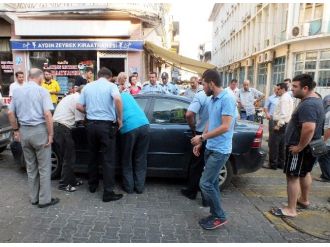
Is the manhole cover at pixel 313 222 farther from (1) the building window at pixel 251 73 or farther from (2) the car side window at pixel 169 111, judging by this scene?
(1) the building window at pixel 251 73

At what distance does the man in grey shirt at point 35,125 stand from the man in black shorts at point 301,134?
10.4 feet

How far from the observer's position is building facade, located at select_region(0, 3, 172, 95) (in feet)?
35.4

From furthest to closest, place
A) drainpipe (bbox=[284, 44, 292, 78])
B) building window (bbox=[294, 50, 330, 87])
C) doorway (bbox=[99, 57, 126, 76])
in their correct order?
drainpipe (bbox=[284, 44, 292, 78])
building window (bbox=[294, 50, 330, 87])
doorway (bbox=[99, 57, 126, 76])

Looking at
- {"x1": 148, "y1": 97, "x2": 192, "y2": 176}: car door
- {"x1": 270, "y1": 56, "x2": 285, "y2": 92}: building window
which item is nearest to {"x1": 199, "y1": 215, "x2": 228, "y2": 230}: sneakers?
{"x1": 148, "y1": 97, "x2": 192, "y2": 176}: car door

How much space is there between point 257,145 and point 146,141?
1725 mm

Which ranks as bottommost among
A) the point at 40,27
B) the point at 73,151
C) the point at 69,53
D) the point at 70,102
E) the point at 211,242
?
the point at 211,242

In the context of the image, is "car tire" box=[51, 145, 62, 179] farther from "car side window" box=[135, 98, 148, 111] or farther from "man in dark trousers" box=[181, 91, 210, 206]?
"man in dark trousers" box=[181, 91, 210, 206]

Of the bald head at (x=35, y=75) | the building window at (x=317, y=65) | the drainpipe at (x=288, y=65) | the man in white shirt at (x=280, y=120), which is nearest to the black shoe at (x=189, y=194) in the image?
the man in white shirt at (x=280, y=120)

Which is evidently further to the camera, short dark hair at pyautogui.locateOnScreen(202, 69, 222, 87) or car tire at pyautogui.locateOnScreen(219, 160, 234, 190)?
car tire at pyautogui.locateOnScreen(219, 160, 234, 190)

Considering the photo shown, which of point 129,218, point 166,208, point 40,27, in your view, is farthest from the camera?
point 40,27

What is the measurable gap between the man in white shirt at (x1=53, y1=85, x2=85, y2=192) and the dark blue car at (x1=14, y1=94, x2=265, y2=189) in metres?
0.28

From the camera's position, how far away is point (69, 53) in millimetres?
11406
